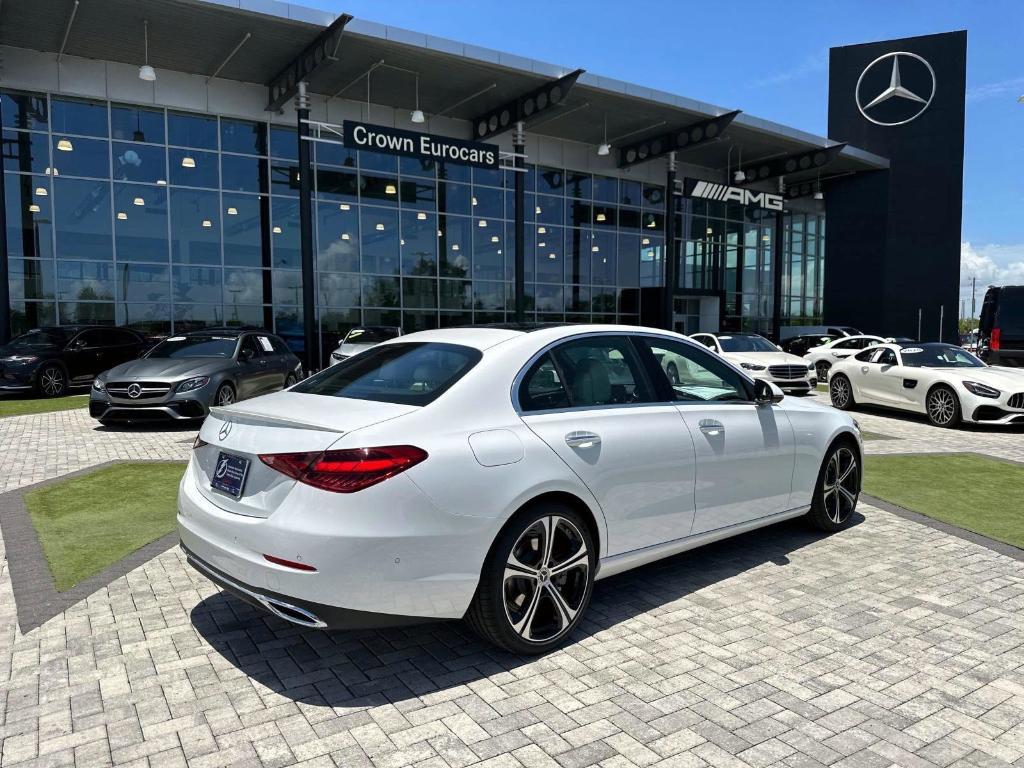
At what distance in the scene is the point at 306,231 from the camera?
20.5m

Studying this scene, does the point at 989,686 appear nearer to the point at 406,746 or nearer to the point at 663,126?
the point at 406,746

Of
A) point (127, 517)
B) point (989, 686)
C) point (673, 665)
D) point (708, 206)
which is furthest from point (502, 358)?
point (708, 206)

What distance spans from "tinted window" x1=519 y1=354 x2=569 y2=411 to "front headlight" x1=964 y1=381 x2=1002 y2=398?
10569 mm

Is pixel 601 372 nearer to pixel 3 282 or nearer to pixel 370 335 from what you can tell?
pixel 370 335

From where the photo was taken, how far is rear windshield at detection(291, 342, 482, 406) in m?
3.42

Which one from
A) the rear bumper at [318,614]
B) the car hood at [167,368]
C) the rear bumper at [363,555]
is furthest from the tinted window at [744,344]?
the rear bumper at [318,614]

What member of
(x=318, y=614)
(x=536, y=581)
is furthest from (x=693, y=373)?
(x=318, y=614)

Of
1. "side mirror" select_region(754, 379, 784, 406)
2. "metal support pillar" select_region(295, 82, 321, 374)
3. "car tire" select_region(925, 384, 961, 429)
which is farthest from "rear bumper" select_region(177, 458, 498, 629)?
"metal support pillar" select_region(295, 82, 321, 374)

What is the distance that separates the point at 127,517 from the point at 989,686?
6.03 metres

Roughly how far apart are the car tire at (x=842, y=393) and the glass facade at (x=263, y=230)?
15.6m

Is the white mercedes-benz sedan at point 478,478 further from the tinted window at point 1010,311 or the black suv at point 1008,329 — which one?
the tinted window at point 1010,311

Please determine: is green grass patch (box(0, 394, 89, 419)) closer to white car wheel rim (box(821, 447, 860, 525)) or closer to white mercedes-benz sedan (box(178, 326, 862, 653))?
white mercedes-benz sedan (box(178, 326, 862, 653))

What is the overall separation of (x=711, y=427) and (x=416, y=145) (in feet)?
62.2

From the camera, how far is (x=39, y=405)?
14.0 meters
